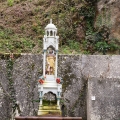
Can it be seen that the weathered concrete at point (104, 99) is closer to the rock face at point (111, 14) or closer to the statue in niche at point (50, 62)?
the statue in niche at point (50, 62)

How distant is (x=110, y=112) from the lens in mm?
12273

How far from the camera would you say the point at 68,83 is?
13594mm

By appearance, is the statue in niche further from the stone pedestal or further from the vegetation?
the vegetation

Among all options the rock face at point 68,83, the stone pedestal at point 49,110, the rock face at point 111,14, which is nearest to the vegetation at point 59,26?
the rock face at point 111,14

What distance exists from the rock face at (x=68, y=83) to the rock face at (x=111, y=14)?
2802mm

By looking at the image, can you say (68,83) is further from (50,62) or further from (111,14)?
(111,14)

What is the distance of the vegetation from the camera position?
16281 mm

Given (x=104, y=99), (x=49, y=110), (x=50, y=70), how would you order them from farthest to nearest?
1. (x=104, y=99)
2. (x=50, y=70)
3. (x=49, y=110)

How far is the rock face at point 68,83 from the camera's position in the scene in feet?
41.4

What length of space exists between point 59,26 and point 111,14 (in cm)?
246

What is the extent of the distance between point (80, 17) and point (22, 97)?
5780mm

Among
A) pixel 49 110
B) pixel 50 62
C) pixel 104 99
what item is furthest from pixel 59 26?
pixel 49 110

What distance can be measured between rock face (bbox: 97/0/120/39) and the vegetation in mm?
51

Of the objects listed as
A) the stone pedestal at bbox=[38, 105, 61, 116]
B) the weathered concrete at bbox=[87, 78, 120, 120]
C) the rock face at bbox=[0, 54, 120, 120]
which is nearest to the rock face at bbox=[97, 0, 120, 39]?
the rock face at bbox=[0, 54, 120, 120]
